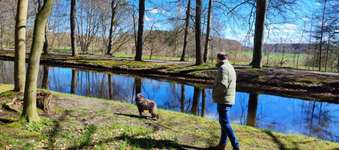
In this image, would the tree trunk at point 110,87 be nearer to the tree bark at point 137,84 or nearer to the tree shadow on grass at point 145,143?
the tree bark at point 137,84

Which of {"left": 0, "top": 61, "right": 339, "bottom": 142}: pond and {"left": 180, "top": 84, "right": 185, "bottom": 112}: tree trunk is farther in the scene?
{"left": 180, "top": 84, "right": 185, "bottom": 112}: tree trunk

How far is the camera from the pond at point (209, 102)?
10.4 m

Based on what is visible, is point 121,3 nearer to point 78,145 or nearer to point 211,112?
point 211,112

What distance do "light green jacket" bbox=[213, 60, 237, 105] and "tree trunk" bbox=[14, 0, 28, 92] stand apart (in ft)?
17.7

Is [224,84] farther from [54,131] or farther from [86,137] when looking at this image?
[54,131]

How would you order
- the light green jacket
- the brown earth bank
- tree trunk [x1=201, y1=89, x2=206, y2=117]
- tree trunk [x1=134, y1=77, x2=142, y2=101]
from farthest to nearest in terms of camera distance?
the brown earth bank, tree trunk [x1=134, y1=77, x2=142, y2=101], tree trunk [x1=201, y1=89, x2=206, y2=117], the light green jacket

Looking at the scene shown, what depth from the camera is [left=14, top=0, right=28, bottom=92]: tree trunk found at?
8.50 meters

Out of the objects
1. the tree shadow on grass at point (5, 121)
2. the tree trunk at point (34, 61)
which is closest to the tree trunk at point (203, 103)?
the tree trunk at point (34, 61)

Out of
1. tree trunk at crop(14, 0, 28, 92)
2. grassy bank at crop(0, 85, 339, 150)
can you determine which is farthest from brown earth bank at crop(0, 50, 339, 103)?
tree trunk at crop(14, 0, 28, 92)

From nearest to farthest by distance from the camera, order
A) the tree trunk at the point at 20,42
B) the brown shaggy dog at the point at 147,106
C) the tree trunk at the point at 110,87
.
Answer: the brown shaggy dog at the point at 147,106 → the tree trunk at the point at 20,42 → the tree trunk at the point at 110,87

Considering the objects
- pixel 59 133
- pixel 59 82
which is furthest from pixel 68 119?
pixel 59 82

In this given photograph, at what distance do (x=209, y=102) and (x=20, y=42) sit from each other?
7.36 m

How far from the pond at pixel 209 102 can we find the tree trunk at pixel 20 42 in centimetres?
457

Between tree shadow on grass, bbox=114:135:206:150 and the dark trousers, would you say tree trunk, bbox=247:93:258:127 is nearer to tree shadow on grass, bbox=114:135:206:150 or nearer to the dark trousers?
the dark trousers
